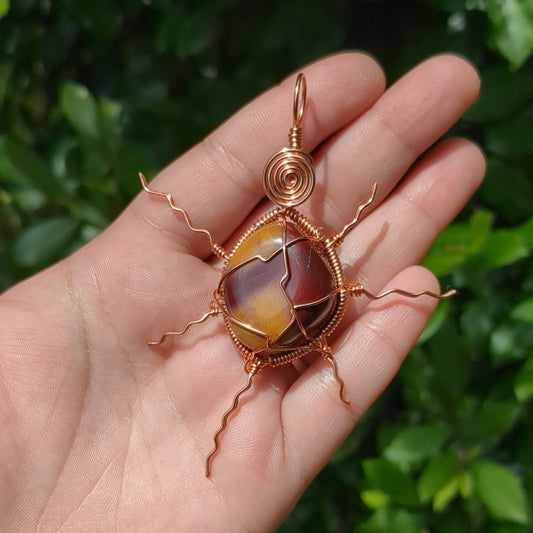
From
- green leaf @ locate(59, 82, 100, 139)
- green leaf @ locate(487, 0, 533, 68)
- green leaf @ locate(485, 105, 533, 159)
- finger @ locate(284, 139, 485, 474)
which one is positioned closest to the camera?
green leaf @ locate(487, 0, 533, 68)

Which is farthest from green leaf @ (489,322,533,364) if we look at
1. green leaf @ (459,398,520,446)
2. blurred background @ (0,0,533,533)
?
green leaf @ (459,398,520,446)

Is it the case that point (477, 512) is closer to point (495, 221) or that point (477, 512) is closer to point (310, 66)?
point (495, 221)

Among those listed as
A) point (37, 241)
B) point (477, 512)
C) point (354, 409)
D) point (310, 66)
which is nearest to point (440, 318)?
point (354, 409)

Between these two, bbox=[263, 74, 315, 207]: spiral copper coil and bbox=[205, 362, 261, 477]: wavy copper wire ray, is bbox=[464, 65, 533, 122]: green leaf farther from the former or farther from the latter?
bbox=[205, 362, 261, 477]: wavy copper wire ray

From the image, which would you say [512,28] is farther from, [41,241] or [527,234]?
[41,241]

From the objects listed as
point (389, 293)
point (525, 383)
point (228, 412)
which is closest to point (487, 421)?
point (525, 383)

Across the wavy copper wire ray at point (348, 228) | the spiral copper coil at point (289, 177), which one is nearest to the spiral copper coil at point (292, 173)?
the spiral copper coil at point (289, 177)

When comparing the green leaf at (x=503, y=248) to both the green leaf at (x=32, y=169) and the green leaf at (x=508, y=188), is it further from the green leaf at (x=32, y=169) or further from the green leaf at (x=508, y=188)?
the green leaf at (x=32, y=169)

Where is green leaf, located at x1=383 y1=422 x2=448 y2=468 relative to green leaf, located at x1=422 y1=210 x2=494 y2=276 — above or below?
below
